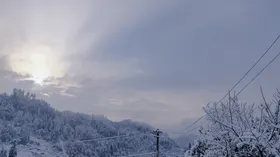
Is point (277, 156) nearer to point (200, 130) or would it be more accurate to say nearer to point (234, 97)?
point (234, 97)

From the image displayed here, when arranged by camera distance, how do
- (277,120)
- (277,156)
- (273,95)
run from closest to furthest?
(277,156) < (277,120) < (273,95)

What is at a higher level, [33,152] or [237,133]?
[33,152]

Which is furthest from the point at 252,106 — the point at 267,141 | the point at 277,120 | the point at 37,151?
the point at 37,151

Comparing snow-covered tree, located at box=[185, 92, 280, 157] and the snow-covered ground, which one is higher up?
the snow-covered ground

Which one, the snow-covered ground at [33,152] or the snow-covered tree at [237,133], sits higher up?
the snow-covered ground at [33,152]

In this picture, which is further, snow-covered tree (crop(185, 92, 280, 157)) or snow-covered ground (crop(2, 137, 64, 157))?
snow-covered ground (crop(2, 137, 64, 157))

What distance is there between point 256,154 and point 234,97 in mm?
3846

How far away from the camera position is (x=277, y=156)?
8992 millimetres

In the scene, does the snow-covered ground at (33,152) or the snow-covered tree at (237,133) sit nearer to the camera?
the snow-covered tree at (237,133)

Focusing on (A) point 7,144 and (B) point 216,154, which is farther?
(A) point 7,144

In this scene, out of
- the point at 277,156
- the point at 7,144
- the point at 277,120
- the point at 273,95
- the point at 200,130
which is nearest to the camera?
the point at 277,156

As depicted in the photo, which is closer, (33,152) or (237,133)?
(237,133)

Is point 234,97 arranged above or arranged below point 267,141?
above

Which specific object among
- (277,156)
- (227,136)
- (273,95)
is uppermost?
(273,95)
